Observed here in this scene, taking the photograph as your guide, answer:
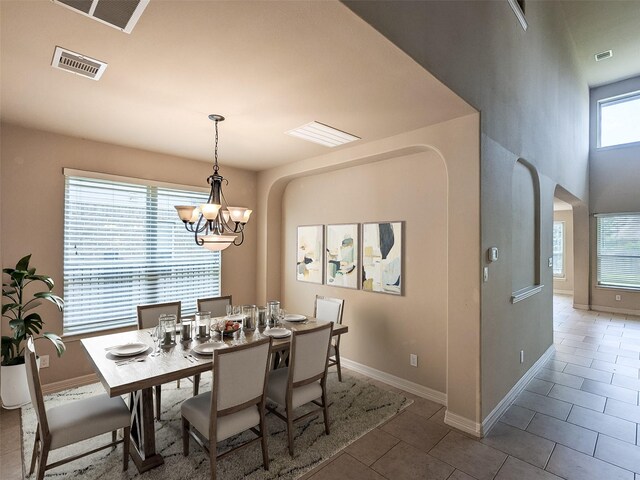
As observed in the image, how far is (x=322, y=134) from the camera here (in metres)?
3.37

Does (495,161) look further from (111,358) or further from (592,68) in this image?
(592,68)

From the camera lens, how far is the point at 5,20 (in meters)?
1.67

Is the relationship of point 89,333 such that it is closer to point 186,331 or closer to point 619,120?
point 186,331

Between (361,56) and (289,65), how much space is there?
46 cm

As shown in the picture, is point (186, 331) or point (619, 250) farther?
point (619, 250)

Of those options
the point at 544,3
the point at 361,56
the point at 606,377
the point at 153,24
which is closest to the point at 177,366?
the point at 153,24

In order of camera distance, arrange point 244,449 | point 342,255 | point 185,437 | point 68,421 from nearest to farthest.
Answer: point 68,421
point 185,437
point 244,449
point 342,255

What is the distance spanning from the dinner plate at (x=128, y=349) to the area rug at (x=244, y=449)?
78 centimetres

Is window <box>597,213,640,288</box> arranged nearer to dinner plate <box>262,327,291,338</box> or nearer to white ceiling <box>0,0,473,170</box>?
white ceiling <box>0,0,473,170</box>

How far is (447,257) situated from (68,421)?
3103mm

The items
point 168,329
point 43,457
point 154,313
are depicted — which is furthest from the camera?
point 154,313

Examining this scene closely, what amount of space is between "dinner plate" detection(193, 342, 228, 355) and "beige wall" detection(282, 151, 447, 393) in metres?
1.98

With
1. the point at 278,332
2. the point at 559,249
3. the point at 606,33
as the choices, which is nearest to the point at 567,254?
the point at 559,249

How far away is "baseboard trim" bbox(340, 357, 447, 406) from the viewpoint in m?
3.31
